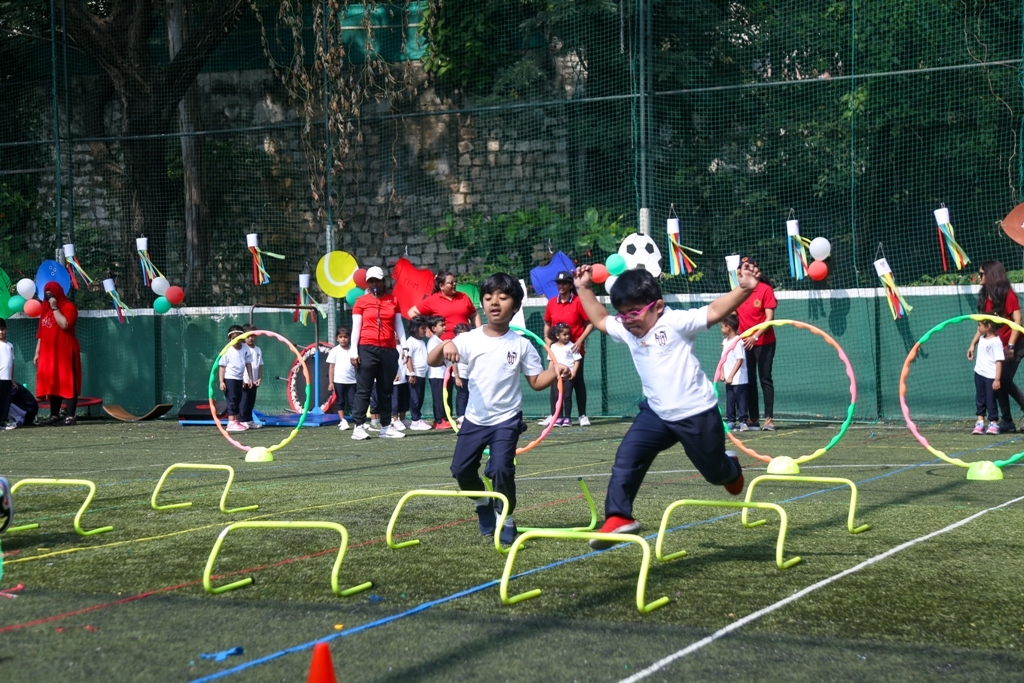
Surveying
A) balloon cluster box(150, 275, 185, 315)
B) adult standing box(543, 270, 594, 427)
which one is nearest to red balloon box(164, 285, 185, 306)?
balloon cluster box(150, 275, 185, 315)

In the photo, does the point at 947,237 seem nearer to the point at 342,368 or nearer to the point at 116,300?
the point at 342,368

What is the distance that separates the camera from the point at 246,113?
25.7 m

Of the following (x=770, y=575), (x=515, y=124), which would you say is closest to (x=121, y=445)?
(x=515, y=124)

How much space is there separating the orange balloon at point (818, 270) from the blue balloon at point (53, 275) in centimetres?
1278

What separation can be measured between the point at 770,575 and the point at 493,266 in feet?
51.8

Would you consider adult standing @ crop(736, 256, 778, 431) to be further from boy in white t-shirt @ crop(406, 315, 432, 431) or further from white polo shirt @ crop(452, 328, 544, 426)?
white polo shirt @ crop(452, 328, 544, 426)

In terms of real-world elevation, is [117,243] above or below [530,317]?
above

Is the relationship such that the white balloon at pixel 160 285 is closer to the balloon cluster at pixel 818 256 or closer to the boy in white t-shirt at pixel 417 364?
the boy in white t-shirt at pixel 417 364

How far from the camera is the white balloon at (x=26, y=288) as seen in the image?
2073 cm

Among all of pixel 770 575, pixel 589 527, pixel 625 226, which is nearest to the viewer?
pixel 770 575

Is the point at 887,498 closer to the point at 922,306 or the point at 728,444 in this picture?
the point at 728,444

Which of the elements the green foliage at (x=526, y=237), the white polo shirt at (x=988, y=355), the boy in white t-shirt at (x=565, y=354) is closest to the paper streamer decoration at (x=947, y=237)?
the white polo shirt at (x=988, y=355)

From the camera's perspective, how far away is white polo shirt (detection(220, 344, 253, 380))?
17375 mm

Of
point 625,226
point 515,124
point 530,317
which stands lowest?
point 530,317
